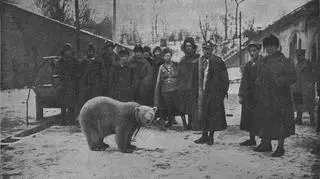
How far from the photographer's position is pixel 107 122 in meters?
5.32

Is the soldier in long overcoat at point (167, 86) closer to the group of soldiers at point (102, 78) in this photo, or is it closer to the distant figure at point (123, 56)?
the group of soldiers at point (102, 78)

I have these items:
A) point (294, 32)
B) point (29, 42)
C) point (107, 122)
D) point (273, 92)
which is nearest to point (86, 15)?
point (107, 122)

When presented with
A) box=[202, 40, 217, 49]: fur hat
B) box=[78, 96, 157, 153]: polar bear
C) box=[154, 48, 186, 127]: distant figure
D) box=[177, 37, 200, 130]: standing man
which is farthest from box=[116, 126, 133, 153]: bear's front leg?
box=[154, 48, 186, 127]: distant figure

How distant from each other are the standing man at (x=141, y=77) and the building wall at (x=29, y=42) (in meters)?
0.82

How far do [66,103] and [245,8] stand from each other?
3828 millimetres

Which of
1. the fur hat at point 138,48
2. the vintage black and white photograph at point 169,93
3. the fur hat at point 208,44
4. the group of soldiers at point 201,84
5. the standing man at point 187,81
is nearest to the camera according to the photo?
the vintage black and white photograph at point 169,93

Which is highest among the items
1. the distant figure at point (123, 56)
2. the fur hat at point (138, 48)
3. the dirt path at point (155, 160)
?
the fur hat at point (138, 48)

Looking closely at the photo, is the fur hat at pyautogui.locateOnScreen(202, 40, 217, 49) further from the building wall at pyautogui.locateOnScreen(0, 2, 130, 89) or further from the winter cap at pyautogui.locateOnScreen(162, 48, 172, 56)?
the building wall at pyautogui.locateOnScreen(0, 2, 130, 89)

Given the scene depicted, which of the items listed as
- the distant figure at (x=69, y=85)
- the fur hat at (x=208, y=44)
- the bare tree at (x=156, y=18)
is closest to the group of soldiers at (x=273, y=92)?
the fur hat at (x=208, y=44)

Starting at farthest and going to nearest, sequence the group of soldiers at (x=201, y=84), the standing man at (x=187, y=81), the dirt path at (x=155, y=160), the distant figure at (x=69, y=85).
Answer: the distant figure at (x=69, y=85), the standing man at (x=187, y=81), the group of soldiers at (x=201, y=84), the dirt path at (x=155, y=160)

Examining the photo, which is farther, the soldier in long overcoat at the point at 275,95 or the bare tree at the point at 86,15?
the bare tree at the point at 86,15

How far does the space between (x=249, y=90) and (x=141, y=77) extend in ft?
8.10

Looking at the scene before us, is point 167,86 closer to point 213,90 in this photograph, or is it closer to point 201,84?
point 201,84

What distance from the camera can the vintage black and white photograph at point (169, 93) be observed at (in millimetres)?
4719
